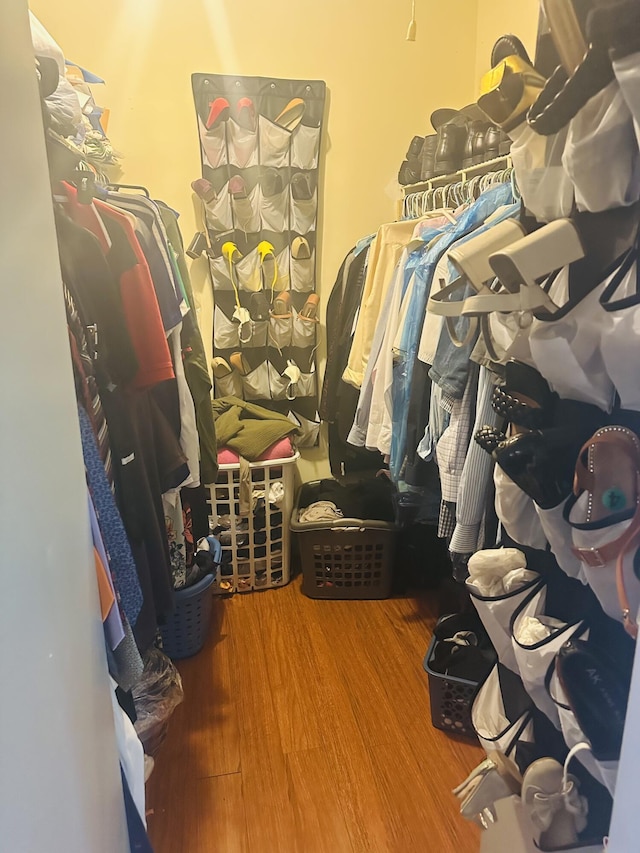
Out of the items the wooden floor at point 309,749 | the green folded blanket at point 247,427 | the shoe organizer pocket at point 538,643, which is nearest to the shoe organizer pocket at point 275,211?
the green folded blanket at point 247,427

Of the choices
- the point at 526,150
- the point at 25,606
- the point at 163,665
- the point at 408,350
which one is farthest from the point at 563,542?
the point at 163,665

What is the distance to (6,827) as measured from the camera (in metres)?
0.55

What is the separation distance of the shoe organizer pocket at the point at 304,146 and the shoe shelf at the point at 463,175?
0.40 m

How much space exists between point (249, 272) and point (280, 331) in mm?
273

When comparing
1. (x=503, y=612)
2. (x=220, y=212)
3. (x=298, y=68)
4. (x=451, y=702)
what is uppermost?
(x=298, y=68)

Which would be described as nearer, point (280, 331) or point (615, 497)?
point (615, 497)

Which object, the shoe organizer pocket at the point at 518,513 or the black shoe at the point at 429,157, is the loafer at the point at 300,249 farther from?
the shoe organizer pocket at the point at 518,513

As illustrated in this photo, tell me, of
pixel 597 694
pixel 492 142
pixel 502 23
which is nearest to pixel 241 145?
pixel 492 142

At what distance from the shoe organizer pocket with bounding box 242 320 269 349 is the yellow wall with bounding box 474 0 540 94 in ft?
4.39

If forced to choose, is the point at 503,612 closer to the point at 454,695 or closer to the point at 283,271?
the point at 454,695

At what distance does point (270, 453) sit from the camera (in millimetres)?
2209

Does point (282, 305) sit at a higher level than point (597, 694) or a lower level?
higher

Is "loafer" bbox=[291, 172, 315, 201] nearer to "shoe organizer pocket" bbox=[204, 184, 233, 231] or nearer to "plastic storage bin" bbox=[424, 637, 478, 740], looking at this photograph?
"shoe organizer pocket" bbox=[204, 184, 233, 231]

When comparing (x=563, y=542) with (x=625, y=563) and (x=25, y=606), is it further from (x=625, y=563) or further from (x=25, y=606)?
(x=25, y=606)
